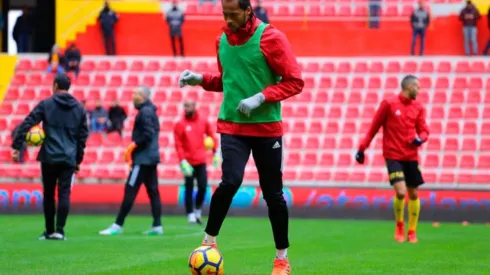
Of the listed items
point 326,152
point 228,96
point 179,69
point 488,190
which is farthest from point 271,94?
point 179,69

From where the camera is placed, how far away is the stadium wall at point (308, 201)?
59.8ft

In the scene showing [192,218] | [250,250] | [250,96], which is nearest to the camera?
[250,96]

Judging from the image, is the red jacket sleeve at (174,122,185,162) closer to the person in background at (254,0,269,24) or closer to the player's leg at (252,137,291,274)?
the player's leg at (252,137,291,274)

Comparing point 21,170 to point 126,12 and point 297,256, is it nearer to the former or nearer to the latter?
point 126,12

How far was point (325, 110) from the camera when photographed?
25.0 meters

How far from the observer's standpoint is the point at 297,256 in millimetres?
10875

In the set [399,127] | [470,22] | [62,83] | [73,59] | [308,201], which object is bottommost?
[308,201]

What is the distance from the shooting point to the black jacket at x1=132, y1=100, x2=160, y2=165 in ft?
45.5

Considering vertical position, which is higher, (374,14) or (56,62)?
(374,14)

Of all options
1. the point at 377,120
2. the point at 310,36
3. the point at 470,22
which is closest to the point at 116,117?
the point at 310,36

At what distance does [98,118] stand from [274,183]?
55.9 feet

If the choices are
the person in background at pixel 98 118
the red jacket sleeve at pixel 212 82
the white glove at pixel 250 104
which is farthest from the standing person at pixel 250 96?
the person in background at pixel 98 118

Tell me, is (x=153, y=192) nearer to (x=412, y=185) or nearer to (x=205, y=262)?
(x=412, y=185)

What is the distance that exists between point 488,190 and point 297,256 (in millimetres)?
8271
